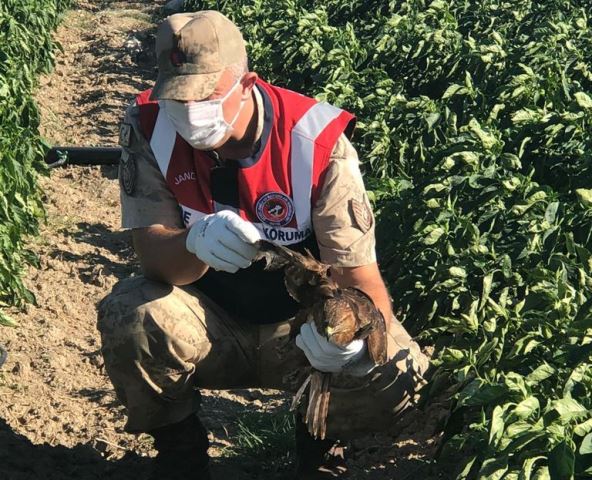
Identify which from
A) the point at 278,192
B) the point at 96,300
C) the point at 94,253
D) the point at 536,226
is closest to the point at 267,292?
the point at 278,192

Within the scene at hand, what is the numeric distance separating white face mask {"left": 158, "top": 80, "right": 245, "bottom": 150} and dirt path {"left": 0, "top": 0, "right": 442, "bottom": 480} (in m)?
1.09

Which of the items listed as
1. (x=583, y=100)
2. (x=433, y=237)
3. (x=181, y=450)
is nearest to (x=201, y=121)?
(x=181, y=450)

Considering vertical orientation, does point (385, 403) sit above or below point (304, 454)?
above

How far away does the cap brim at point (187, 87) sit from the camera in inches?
122

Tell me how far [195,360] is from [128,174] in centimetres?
57

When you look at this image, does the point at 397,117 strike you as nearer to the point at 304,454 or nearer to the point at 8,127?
the point at 8,127

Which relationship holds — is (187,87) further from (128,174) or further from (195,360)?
(195,360)

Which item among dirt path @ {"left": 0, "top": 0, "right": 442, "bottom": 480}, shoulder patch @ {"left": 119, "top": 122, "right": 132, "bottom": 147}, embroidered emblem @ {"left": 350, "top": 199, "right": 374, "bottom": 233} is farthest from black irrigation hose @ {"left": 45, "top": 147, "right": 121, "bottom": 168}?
embroidered emblem @ {"left": 350, "top": 199, "right": 374, "bottom": 233}

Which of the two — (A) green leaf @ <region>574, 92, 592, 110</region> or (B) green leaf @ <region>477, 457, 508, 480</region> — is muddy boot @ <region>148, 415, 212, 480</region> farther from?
(A) green leaf @ <region>574, 92, 592, 110</region>

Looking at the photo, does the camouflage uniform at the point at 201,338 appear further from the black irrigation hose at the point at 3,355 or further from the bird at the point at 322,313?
the black irrigation hose at the point at 3,355

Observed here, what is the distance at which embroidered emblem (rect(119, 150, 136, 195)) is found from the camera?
3.34m

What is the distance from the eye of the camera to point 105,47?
9789 mm

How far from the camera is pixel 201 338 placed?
3.36 meters

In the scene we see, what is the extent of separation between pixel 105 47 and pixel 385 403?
7.03 m
